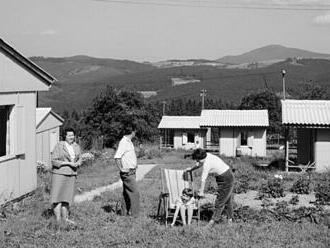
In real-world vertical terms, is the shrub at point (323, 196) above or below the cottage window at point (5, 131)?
below

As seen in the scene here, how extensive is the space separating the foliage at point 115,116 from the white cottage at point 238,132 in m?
9.12

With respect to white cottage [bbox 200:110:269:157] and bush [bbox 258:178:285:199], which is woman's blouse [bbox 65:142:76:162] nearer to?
bush [bbox 258:178:285:199]

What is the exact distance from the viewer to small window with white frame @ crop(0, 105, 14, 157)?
10211 mm

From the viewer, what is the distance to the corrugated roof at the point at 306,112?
20359 mm

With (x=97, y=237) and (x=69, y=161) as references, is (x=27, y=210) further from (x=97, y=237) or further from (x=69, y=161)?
(x=97, y=237)

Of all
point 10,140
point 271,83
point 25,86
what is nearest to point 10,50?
point 25,86

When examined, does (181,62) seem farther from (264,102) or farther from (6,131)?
(6,131)

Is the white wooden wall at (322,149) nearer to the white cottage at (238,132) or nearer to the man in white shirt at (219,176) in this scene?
the man in white shirt at (219,176)

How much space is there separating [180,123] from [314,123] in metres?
25.9

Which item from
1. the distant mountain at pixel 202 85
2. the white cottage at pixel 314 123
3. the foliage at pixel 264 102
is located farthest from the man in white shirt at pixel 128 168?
the distant mountain at pixel 202 85

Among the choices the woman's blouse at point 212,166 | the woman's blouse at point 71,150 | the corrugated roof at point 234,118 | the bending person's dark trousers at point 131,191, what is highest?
the corrugated roof at point 234,118

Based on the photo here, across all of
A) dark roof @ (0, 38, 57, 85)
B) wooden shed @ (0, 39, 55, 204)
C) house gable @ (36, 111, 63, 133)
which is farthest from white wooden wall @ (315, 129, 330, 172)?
wooden shed @ (0, 39, 55, 204)

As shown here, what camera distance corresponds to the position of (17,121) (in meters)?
10.4

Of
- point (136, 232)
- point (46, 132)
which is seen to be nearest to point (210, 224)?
point (136, 232)
